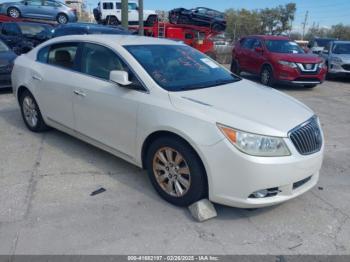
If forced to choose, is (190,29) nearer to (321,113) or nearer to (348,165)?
(321,113)

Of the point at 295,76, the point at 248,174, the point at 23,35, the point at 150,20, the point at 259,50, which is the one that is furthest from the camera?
the point at 150,20

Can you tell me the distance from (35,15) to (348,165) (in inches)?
778

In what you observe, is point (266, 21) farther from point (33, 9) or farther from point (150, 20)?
point (33, 9)

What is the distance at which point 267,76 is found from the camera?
1089cm

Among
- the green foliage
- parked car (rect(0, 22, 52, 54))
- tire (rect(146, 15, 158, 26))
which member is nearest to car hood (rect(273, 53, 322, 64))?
parked car (rect(0, 22, 52, 54))

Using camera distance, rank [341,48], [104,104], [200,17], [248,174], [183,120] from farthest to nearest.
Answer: [200,17], [341,48], [104,104], [183,120], [248,174]

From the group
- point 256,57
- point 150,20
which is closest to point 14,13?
point 150,20

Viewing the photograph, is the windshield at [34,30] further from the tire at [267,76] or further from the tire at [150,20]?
the tire at [150,20]

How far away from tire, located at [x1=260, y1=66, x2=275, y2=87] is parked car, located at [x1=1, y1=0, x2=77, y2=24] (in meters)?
14.2

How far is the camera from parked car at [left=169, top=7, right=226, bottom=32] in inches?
668

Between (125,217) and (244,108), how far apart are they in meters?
1.52

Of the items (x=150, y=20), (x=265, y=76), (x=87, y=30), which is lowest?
(x=265, y=76)

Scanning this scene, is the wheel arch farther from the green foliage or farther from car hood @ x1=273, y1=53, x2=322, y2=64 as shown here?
the green foliage

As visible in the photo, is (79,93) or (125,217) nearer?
(125,217)
